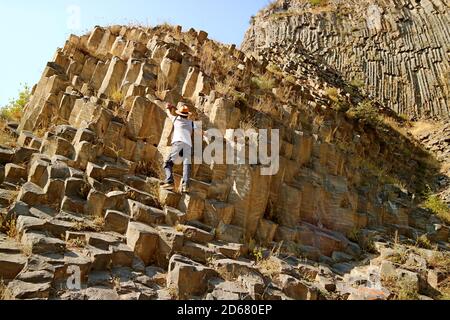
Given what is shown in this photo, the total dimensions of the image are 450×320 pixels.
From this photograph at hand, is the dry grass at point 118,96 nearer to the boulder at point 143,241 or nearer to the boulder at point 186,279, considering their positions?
the boulder at point 143,241

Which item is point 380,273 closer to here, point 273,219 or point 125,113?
point 273,219

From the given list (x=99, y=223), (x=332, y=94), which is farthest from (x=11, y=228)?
(x=332, y=94)

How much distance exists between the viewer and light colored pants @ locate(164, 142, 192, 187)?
712cm

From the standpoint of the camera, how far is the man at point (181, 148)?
7.14 meters

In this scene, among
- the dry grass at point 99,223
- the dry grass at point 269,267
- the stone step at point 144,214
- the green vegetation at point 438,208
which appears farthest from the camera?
the green vegetation at point 438,208

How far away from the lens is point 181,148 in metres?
7.34

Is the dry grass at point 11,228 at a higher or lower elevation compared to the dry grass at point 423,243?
lower

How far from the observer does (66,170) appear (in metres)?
6.72

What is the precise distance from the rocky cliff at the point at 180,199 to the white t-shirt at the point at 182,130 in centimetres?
65

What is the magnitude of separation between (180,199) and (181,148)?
Answer: 0.98 m

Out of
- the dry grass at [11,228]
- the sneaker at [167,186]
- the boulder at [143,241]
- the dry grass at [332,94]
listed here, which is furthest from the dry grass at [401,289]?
the dry grass at [332,94]
